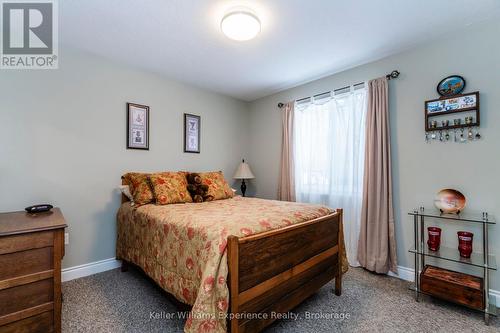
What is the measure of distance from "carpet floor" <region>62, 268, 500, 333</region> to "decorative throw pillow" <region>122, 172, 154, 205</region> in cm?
85

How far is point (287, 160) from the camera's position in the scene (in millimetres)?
3473

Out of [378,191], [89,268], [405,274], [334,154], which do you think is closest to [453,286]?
[405,274]

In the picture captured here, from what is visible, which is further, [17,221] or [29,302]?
[17,221]

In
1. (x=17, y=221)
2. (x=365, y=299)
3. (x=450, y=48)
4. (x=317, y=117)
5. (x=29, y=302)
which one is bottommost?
(x=365, y=299)

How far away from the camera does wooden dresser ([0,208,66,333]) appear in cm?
134

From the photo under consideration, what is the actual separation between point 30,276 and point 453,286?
119 inches

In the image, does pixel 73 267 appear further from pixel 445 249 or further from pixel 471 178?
pixel 471 178

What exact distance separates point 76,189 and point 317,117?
3.01 m

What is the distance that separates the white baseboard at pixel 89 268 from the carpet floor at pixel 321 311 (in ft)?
0.39

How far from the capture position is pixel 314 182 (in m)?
3.20

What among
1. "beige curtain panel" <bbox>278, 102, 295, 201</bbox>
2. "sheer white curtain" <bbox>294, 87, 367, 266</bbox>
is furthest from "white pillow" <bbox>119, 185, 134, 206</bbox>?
"sheer white curtain" <bbox>294, 87, 367, 266</bbox>

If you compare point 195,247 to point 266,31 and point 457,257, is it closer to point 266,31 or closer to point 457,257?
point 266,31

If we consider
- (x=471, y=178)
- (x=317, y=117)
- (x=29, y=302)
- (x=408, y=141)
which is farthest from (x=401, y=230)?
(x=29, y=302)

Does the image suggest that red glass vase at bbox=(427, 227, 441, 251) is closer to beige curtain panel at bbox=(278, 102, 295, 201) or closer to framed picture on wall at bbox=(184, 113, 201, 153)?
beige curtain panel at bbox=(278, 102, 295, 201)
